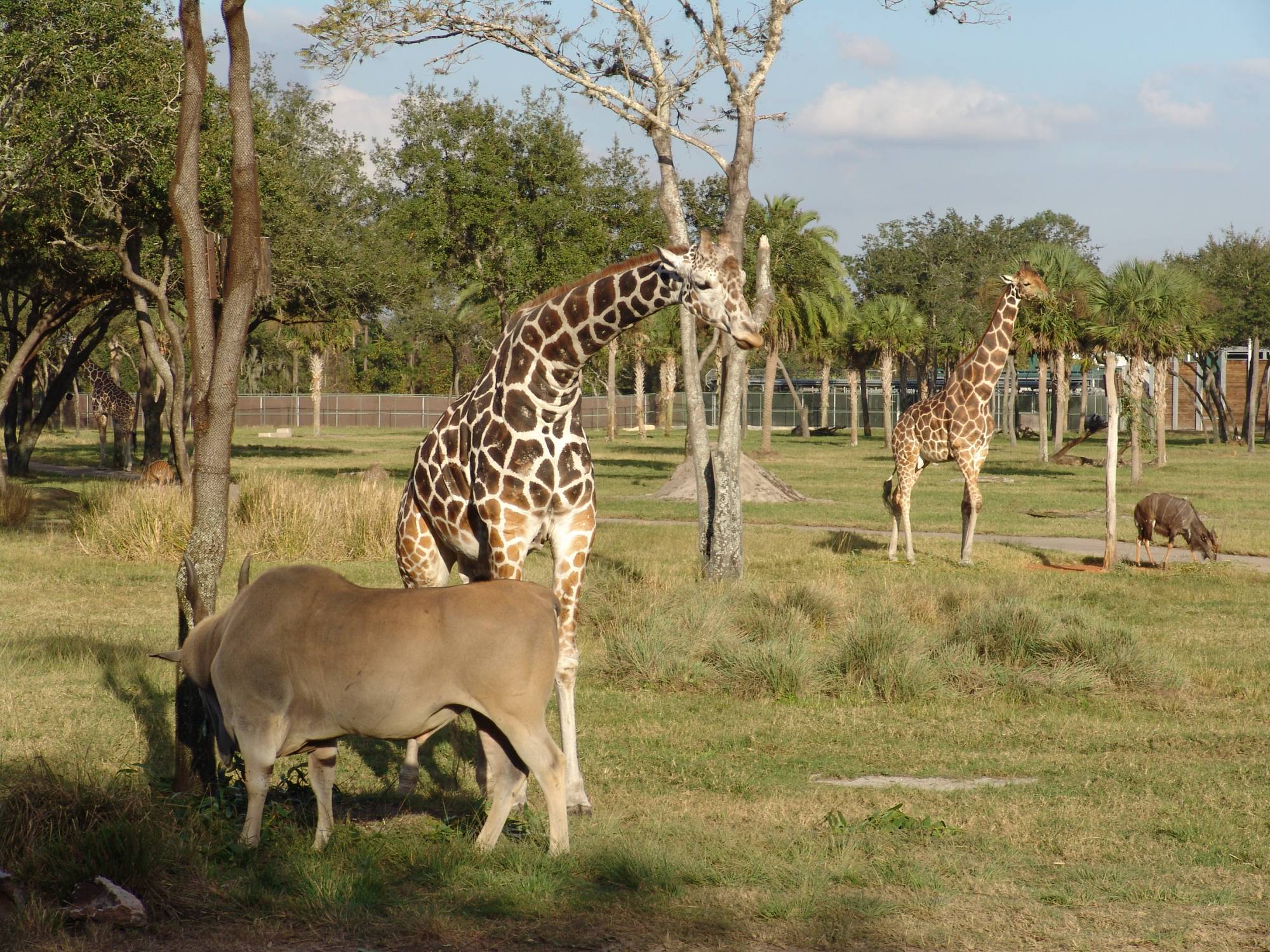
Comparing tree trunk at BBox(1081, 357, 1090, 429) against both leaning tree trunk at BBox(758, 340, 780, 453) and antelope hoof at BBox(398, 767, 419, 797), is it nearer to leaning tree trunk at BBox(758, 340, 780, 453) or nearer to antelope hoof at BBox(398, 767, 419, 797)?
leaning tree trunk at BBox(758, 340, 780, 453)

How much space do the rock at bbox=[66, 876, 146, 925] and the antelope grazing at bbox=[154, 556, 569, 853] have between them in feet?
2.37

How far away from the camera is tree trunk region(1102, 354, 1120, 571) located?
1762 cm

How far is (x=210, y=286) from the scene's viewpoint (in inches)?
292

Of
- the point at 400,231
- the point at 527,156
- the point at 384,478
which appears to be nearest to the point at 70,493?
the point at 384,478

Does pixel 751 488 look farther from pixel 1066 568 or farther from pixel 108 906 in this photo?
pixel 108 906

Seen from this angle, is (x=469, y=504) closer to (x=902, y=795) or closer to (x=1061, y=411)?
(x=902, y=795)

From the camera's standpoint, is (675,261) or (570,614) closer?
(675,261)

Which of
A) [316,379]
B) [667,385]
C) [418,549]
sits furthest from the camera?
[667,385]

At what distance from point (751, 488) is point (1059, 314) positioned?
7586 millimetres

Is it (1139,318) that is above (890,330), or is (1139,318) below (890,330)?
below

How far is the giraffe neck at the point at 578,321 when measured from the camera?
7648 mm

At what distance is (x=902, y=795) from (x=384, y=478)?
62.2 ft

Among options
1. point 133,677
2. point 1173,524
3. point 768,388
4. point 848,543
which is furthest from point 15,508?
point 768,388

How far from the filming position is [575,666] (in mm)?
7531
